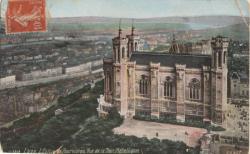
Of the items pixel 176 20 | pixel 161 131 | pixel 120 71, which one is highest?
pixel 176 20

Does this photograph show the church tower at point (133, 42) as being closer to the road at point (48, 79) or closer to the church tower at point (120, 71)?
the church tower at point (120, 71)

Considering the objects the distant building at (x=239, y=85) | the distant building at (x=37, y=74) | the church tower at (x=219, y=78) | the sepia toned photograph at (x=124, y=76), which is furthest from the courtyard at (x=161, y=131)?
the distant building at (x=37, y=74)

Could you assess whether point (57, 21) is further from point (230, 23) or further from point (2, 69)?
point (230, 23)

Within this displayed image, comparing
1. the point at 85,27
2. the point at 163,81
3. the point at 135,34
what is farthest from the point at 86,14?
the point at 163,81

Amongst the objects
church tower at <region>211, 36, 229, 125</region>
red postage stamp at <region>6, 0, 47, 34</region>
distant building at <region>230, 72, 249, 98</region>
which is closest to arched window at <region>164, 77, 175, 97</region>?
church tower at <region>211, 36, 229, 125</region>

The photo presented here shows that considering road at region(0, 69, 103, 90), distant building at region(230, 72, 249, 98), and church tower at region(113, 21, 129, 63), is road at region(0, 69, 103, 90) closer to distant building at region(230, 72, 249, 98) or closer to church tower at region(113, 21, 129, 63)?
church tower at region(113, 21, 129, 63)

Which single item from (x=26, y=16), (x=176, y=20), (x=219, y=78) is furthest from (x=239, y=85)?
(x=26, y=16)

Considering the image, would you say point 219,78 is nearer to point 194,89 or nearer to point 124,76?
point 194,89
